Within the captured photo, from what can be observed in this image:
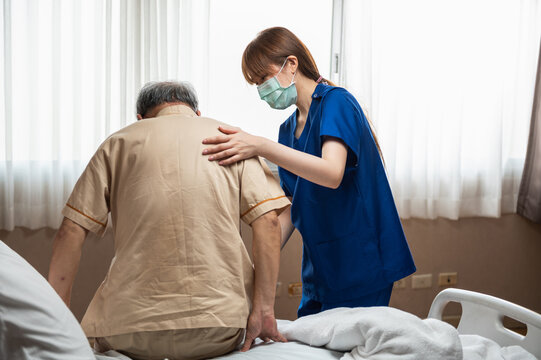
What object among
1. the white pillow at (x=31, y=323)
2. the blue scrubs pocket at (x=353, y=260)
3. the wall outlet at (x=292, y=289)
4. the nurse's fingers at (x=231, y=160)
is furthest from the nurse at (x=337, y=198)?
the wall outlet at (x=292, y=289)

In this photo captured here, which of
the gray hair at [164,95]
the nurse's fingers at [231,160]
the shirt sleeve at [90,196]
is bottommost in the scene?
the shirt sleeve at [90,196]

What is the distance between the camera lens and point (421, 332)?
3.78ft

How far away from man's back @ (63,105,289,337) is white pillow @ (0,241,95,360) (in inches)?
10.0

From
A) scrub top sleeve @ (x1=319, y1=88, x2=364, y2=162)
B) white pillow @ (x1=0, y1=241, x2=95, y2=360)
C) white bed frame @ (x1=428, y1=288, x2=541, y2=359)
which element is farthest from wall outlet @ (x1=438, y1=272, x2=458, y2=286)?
white pillow @ (x1=0, y1=241, x2=95, y2=360)

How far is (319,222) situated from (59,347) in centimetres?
93

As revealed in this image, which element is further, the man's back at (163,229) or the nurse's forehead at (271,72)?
the nurse's forehead at (271,72)

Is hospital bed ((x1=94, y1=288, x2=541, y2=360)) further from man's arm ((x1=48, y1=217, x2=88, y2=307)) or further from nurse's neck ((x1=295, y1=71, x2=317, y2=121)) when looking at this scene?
nurse's neck ((x1=295, y1=71, x2=317, y2=121))

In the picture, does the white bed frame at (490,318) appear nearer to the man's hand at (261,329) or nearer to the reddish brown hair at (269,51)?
the man's hand at (261,329)

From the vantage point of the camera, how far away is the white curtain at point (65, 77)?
2377 mm

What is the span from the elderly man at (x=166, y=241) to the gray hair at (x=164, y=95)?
0.12 m

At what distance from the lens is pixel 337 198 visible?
63.4 inches

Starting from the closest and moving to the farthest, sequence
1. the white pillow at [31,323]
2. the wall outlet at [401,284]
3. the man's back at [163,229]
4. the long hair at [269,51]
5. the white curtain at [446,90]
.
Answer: the white pillow at [31,323], the man's back at [163,229], the long hair at [269,51], the white curtain at [446,90], the wall outlet at [401,284]

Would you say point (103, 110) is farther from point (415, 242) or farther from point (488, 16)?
point (488, 16)

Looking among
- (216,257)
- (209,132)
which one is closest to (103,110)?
(209,132)
